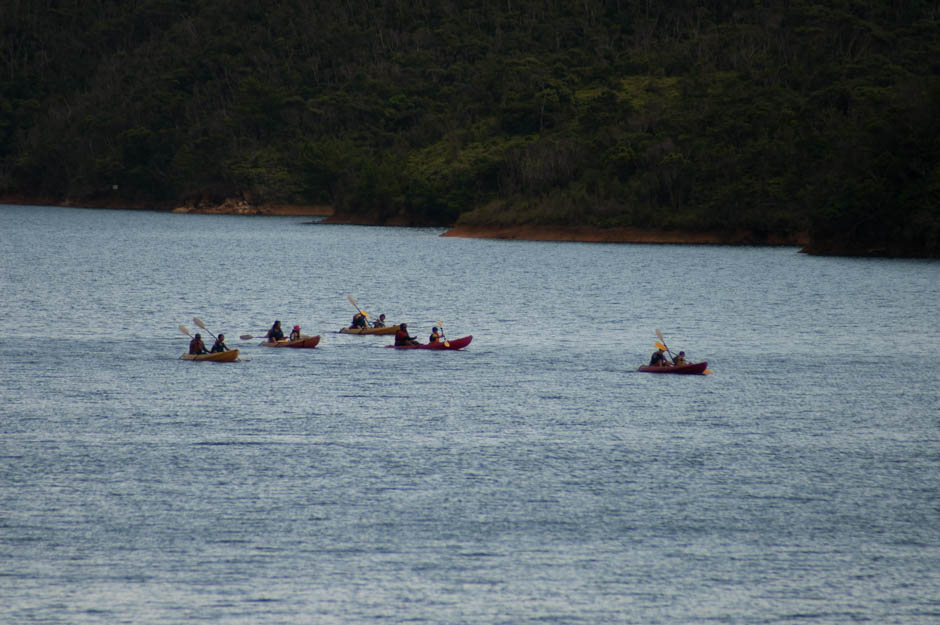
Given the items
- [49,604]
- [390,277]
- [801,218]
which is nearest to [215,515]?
[49,604]

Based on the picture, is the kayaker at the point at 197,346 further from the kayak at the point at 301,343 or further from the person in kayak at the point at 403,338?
the person in kayak at the point at 403,338

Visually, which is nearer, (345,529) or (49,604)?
(49,604)

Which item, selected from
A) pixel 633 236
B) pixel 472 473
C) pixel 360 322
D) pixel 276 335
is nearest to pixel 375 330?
pixel 360 322

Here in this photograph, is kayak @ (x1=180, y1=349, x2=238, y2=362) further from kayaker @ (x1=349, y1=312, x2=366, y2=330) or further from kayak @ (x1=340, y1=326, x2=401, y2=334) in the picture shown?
kayaker @ (x1=349, y1=312, x2=366, y2=330)

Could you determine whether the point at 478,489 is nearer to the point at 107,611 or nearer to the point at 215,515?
the point at 215,515

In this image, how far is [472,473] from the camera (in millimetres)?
39000

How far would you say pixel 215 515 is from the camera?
33.8 metres

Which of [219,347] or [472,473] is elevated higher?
[219,347]

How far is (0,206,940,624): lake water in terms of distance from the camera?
28.5 meters

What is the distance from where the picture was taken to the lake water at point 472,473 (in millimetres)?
28531

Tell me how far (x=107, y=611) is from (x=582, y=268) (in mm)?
109421

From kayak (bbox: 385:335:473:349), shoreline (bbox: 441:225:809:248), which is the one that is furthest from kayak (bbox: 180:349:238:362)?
shoreline (bbox: 441:225:809:248)

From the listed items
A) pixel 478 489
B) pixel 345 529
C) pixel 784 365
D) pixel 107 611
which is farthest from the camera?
pixel 784 365

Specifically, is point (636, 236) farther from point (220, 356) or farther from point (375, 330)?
point (220, 356)
